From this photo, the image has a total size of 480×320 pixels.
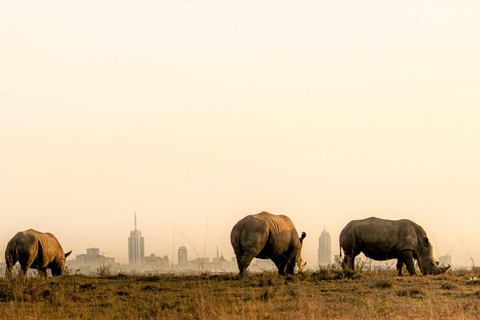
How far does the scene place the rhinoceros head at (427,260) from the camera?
67.0 feet

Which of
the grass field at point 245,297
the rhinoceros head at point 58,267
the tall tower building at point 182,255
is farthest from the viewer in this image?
the rhinoceros head at point 58,267

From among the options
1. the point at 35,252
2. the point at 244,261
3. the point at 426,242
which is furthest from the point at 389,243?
the point at 35,252

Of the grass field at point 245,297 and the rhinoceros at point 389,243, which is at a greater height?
the rhinoceros at point 389,243

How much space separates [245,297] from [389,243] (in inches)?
326

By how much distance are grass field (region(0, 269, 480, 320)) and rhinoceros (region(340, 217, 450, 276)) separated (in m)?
1.65

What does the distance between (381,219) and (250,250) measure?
16.9 ft

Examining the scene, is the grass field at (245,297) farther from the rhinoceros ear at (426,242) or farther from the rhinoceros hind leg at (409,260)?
the rhinoceros ear at (426,242)

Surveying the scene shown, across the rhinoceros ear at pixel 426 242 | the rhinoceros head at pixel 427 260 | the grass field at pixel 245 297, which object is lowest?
the grass field at pixel 245 297

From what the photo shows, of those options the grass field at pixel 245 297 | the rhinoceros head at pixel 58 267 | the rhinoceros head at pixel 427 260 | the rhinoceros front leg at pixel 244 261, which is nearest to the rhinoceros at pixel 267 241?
the rhinoceros front leg at pixel 244 261

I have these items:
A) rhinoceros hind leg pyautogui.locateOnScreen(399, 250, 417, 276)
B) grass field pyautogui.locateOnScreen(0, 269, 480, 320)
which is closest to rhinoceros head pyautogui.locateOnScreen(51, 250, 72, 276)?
grass field pyautogui.locateOnScreen(0, 269, 480, 320)

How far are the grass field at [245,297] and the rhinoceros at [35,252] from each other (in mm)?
4915

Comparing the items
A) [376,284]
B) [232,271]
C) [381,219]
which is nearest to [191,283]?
[232,271]

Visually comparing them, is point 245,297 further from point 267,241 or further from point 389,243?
point 389,243

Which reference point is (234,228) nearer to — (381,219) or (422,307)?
(381,219)
